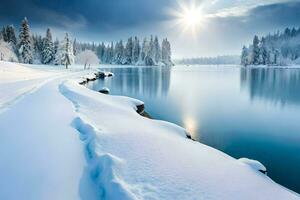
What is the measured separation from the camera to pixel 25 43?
70938 mm

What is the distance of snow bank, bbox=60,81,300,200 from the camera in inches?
204

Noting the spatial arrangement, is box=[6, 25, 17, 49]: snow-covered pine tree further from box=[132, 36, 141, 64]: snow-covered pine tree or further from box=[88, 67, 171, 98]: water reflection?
box=[88, 67, 171, 98]: water reflection

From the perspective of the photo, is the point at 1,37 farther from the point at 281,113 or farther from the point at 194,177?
the point at 194,177

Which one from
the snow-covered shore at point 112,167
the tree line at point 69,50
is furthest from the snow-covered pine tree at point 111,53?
the snow-covered shore at point 112,167

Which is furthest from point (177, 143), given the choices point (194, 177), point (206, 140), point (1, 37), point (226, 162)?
point (1, 37)

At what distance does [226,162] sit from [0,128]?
7.59 m

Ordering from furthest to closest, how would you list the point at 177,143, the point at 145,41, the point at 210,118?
the point at 145,41 < the point at 210,118 < the point at 177,143

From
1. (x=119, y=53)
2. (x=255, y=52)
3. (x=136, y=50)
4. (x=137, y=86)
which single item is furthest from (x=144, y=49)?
(x=137, y=86)

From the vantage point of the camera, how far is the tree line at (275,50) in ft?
400

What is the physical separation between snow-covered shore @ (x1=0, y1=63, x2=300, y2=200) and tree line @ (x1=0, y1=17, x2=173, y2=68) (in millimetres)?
69070

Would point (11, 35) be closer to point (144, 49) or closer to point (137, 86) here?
point (144, 49)

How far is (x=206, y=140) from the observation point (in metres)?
13.4

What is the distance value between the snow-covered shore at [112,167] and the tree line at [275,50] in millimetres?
126283

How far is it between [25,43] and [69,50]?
11822 mm
